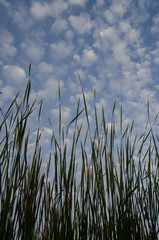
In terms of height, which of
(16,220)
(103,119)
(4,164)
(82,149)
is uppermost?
(103,119)

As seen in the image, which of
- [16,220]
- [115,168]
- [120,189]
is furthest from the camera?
[115,168]

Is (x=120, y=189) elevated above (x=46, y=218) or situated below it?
above

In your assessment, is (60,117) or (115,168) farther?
(115,168)

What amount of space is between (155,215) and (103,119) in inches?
34.3

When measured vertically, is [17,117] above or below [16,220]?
above

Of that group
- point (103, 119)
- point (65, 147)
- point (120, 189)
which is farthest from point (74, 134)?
point (120, 189)

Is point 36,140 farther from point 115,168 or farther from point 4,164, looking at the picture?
point 115,168

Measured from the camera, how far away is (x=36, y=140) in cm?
173

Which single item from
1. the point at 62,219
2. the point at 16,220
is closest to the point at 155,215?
the point at 62,219

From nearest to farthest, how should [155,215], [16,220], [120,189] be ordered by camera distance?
[16,220] < [120,189] < [155,215]

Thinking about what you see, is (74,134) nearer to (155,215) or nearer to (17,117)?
(17,117)

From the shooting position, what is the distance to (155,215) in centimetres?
186

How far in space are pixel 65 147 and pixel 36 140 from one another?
0.23 meters

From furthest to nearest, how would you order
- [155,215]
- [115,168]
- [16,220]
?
[115,168] < [155,215] < [16,220]
